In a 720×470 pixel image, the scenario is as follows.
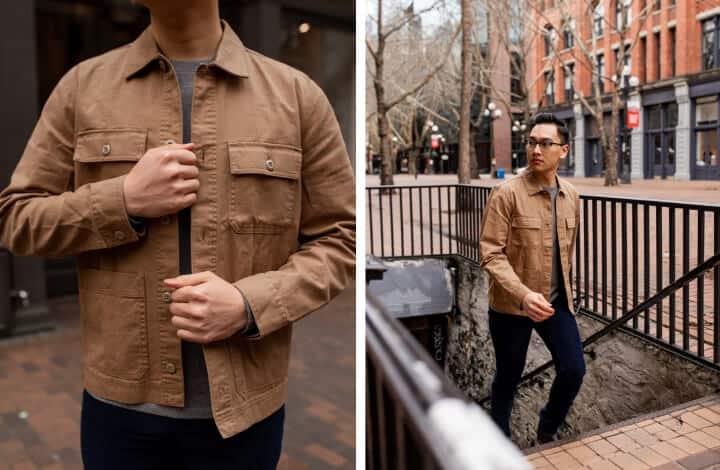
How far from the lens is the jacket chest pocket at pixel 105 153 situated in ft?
3.16

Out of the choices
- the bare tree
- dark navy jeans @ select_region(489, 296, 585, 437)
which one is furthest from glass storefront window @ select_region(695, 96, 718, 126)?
the bare tree

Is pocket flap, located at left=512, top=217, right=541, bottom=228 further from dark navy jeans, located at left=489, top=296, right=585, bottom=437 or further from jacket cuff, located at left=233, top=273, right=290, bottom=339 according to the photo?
jacket cuff, located at left=233, top=273, right=290, bottom=339

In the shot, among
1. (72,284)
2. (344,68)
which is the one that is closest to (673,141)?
(344,68)

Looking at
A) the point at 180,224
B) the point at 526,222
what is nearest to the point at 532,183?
the point at 526,222

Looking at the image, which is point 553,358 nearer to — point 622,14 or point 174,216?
point 622,14

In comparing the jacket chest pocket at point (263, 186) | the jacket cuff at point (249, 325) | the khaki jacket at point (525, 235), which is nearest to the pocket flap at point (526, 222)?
the khaki jacket at point (525, 235)

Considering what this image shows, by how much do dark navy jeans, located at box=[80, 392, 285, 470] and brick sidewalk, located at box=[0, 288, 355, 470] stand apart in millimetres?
817

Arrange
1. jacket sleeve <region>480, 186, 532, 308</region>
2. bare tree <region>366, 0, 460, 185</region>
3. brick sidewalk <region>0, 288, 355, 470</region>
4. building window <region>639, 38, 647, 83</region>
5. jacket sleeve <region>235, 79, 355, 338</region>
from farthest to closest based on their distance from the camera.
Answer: brick sidewalk <region>0, 288, 355, 470</region> < bare tree <region>366, 0, 460, 185</region> < jacket sleeve <region>480, 186, 532, 308</region> < building window <region>639, 38, 647, 83</region> < jacket sleeve <region>235, 79, 355, 338</region>

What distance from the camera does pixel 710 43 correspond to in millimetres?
1420

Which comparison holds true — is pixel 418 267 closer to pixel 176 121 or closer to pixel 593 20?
pixel 593 20

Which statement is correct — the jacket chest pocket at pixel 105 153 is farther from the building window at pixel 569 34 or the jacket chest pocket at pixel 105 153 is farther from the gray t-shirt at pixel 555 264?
the building window at pixel 569 34

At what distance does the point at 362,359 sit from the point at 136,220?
97 centimetres

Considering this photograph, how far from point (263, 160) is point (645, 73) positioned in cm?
112

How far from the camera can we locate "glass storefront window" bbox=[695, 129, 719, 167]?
145cm
